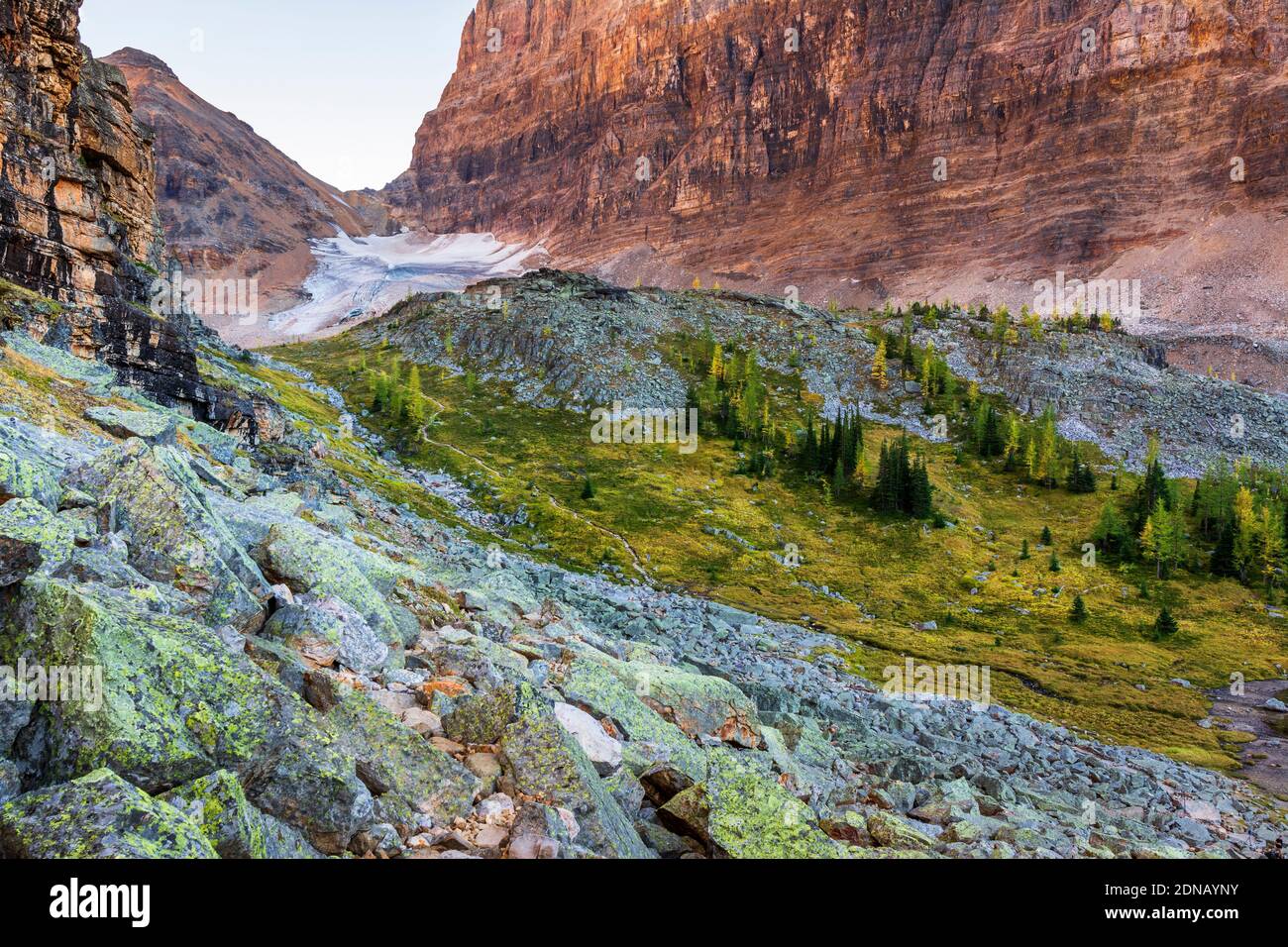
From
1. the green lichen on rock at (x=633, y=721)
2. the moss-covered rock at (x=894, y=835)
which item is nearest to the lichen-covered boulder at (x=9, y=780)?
the green lichen on rock at (x=633, y=721)

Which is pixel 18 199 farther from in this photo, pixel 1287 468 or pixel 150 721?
pixel 1287 468

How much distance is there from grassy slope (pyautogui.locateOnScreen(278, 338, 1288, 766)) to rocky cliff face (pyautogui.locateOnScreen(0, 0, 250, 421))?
3389 centimetres

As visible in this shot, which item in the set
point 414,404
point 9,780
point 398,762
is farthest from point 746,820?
point 414,404

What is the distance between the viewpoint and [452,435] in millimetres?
98250

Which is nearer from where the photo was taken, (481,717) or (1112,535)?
(481,717)

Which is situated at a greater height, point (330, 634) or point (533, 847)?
point (330, 634)

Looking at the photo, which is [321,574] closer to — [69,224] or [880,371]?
[69,224]

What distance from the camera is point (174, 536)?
11188mm

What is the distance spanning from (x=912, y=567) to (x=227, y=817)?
250ft

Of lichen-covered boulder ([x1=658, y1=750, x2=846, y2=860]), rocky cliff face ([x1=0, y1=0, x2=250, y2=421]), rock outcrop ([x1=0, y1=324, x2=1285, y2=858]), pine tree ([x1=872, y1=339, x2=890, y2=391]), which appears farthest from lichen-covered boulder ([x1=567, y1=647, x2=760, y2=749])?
pine tree ([x1=872, y1=339, x2=890, y2=391])

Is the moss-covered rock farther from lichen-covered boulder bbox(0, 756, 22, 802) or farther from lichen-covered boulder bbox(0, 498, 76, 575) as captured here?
lichen-covered boulder bbox(0, 498, 76, 575)

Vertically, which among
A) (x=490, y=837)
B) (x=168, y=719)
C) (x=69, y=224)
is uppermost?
(x=69, y=224)

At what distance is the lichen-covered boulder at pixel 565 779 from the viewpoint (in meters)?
8.56

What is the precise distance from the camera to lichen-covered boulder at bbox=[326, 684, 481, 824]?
26.5 feet
